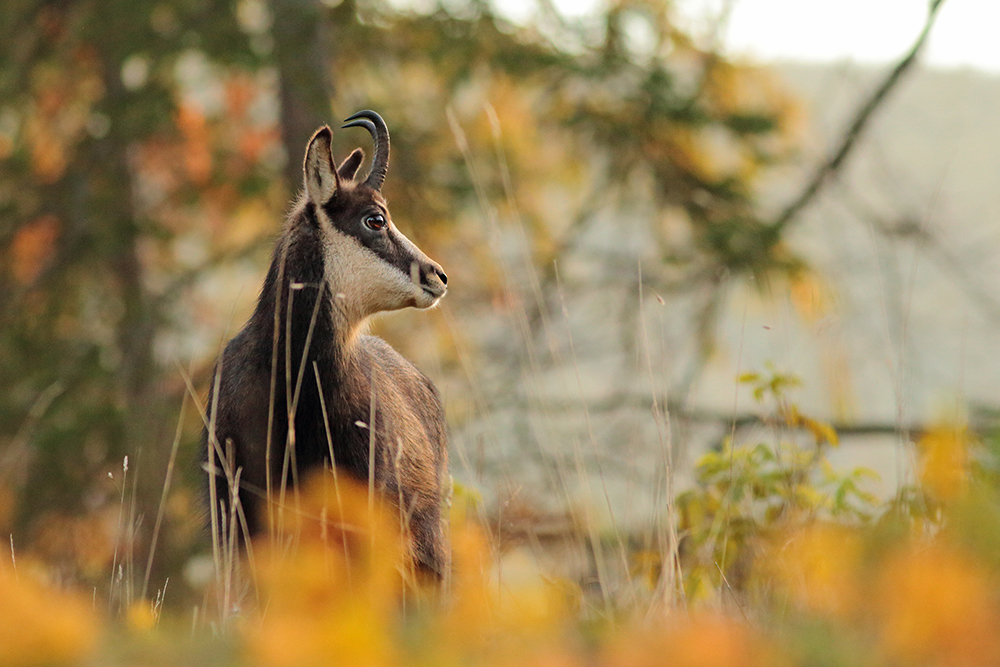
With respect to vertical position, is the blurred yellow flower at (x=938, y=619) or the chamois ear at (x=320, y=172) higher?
the chamois ear at (x=320, y=172)

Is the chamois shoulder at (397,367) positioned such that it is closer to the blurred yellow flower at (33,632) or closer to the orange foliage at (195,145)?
the blurred yellow flower at (33,632)

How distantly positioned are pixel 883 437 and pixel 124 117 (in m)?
8.22

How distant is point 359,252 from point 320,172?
41 cm

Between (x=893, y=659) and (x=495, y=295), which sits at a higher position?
(x=495, y=295)

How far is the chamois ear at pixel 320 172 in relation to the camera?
4918 millimetres

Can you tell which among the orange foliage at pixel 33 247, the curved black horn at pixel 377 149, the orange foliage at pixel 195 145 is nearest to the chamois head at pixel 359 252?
the curved black horn at pixel 377 149

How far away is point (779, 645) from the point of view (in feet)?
4.33

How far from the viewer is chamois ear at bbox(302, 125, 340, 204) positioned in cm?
492

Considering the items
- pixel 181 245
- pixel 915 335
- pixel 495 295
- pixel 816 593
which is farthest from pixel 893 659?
pixel 181 245

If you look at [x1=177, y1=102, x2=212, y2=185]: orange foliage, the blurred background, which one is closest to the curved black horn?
the blurred background

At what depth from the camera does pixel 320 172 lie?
4.96 meters

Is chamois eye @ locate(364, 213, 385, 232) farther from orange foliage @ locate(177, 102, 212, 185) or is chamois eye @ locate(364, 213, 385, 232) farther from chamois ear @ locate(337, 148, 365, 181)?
orange foliage @ locate(177, 102, 212, 185)

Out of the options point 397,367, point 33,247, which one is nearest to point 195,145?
point 33,247

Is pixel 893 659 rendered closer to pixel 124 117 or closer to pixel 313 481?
pixel 313 481
